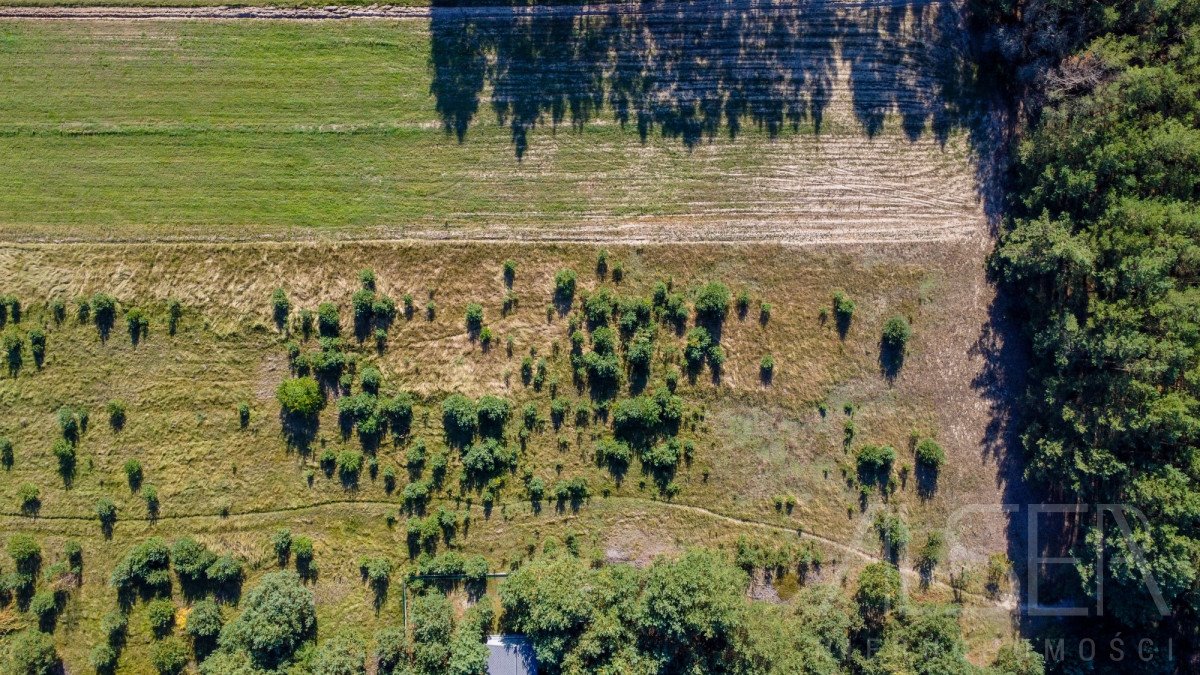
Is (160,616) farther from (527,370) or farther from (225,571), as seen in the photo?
(527,370)

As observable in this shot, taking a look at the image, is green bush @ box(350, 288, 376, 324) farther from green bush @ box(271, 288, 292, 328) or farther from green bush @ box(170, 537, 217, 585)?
green bush @ box(170, 537, 217, 585)

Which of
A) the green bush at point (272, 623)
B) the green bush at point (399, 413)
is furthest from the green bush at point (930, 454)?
the green bush at point (272, 623)

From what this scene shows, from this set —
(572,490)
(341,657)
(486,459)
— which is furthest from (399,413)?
(341,657)

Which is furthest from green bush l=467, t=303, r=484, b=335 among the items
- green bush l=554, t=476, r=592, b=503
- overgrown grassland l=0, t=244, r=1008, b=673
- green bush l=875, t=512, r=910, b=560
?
green bush l=875, t=512, r=910, b=560

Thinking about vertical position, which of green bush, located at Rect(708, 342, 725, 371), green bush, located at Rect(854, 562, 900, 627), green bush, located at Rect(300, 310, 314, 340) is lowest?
green bush, located at Rect(854, 562, 900, 627)

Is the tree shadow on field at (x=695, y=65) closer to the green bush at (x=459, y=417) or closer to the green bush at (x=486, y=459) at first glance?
the green bush at (x=459, y=417)

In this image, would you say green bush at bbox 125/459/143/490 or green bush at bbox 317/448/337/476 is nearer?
green bush at bbox 125/459/143/490

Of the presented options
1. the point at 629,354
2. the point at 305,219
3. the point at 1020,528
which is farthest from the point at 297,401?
the point at 1020,528
